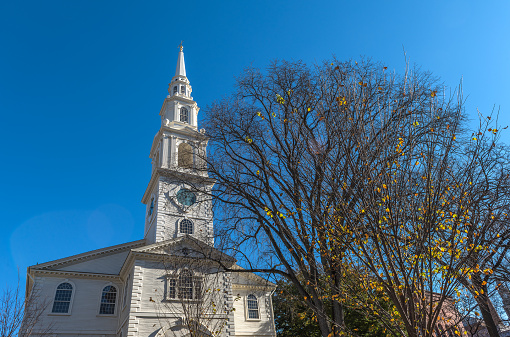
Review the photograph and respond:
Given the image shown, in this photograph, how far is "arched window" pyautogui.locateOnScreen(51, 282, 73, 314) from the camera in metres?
22.6

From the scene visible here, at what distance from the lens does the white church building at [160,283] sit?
19266 mm

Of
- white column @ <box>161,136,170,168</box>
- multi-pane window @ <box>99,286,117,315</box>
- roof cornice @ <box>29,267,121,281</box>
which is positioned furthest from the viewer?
white column @ <box>161,136,170,168</box>

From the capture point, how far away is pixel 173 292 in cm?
2077

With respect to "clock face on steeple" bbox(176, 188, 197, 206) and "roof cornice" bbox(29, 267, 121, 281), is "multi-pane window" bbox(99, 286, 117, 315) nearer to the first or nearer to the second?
"roof cornice" bbox(29, 267, 121, 281)

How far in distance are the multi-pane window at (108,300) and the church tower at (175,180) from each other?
4.35 m

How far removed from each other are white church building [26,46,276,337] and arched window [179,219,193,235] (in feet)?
0.26

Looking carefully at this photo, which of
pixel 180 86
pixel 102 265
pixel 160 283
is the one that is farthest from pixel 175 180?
pixel 180 86

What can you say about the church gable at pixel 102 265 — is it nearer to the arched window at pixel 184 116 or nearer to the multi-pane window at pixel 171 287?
the multi-pane window at pixel 171 287

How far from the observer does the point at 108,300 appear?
79.0 ft

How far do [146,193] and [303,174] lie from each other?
24009 millimetres

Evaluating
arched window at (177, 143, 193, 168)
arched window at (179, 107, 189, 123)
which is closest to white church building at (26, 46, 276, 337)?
arched window at (177, 143, 193, 168)

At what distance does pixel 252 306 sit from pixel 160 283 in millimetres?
8036

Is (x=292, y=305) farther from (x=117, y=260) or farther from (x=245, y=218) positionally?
(x=245, y=218)

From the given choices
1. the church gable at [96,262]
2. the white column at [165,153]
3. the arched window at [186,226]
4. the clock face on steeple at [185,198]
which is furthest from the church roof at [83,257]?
the white column at [165,153]
